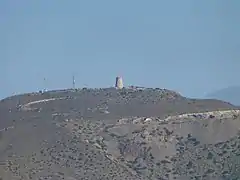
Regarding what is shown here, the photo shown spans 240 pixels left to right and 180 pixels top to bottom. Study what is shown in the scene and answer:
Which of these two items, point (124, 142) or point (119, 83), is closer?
point (124, 142)

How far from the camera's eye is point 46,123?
114875 millimetres

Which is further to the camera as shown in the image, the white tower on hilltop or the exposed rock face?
the white tower on hilltop

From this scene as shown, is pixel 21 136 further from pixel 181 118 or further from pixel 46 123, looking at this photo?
pixel 181 118

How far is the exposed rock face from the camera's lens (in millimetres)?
96812

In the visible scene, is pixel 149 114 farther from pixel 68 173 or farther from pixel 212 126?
pixel 68 173

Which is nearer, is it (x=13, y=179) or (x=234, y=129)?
(x=13, y=179)

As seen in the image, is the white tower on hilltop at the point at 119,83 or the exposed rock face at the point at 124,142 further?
the white tower on hilltop at the point at 119,83

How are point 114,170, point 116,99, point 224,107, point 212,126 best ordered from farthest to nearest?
point 116,99 < point 224,107 < point 212,126 < point 114,170

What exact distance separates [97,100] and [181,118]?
1080 inches

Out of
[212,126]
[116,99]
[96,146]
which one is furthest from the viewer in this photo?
[116,99]

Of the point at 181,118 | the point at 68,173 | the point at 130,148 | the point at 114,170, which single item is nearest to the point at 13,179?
the point at 68,173

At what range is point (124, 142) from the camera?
→ 108 m

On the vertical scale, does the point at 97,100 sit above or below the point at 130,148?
above

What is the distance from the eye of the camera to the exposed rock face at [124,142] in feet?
318
